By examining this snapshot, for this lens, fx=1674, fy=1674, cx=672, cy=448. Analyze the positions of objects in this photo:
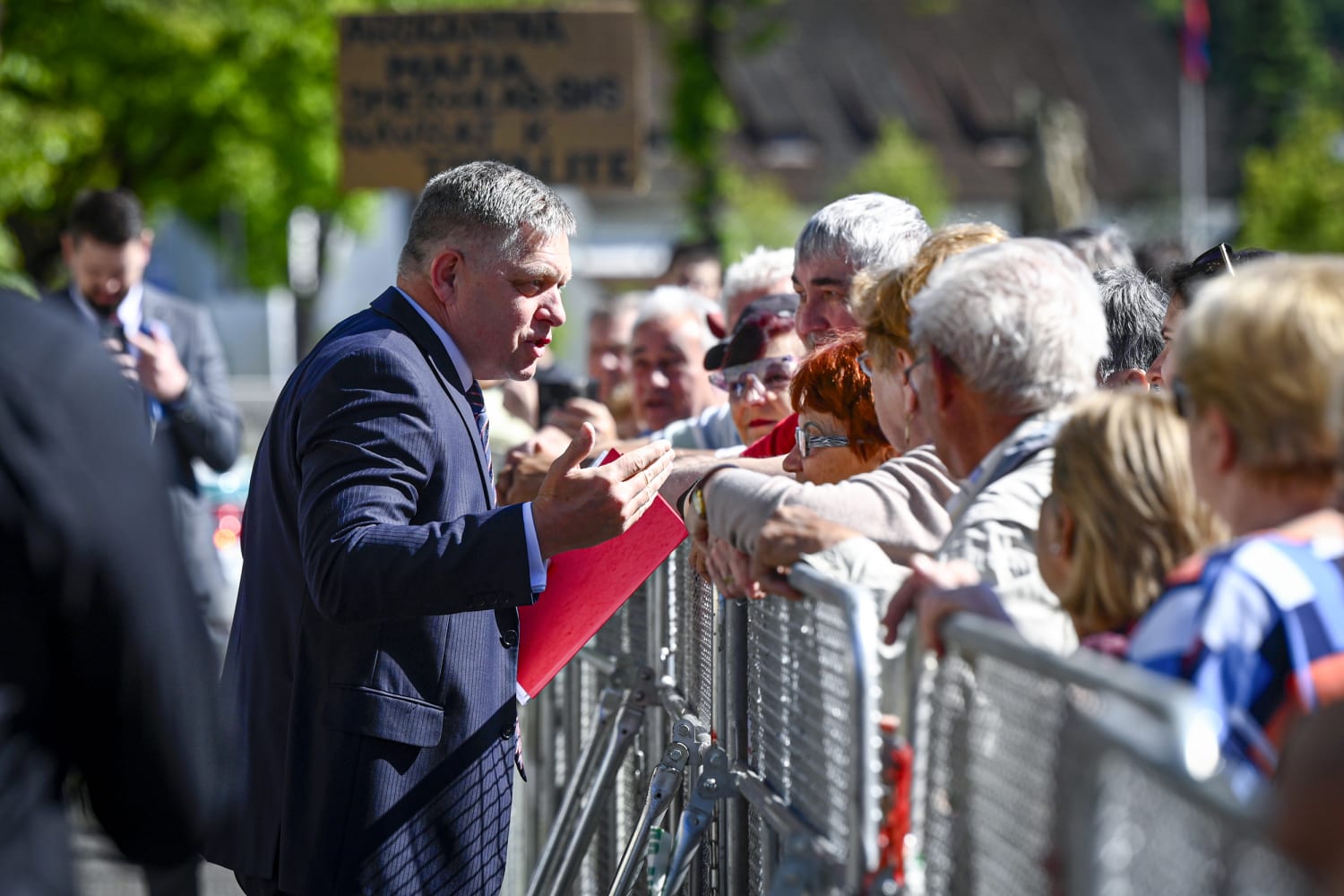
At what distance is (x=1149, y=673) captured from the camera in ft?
6.10

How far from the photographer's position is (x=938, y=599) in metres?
2.13

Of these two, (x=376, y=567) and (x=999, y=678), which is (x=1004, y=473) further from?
(x=376, y=567)

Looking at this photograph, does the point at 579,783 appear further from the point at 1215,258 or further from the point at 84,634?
the point at 84,634

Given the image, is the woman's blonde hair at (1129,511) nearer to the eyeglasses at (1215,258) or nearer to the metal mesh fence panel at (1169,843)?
the metal mesh fence panel at (1169,843)

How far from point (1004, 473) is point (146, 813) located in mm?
1289

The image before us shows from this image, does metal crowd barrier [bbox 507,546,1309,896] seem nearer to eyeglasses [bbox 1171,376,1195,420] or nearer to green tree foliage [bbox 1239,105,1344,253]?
eyeglasses [bbox 1171,376,1195,420]

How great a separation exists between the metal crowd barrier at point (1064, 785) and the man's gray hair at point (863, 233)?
2007 mm

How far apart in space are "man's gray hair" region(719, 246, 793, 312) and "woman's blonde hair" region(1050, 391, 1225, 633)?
126 inches

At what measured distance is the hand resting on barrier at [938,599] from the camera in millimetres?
2113

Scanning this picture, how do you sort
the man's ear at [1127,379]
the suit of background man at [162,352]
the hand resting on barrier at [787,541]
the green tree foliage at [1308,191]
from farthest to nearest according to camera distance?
1. the green tree foliage at [1308,191]
2. the suit of background man at [162,352]
3. the man's ear at [1127,379]
4. the hand resting on barrier at [787,541]

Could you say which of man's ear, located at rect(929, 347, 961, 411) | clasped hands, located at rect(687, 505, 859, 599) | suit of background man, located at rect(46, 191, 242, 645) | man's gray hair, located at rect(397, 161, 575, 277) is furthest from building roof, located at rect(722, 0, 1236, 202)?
man's ear, located at rect(929, 347, 961, 411)

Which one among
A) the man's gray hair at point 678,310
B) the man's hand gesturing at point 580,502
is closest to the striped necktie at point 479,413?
the man's hand gesturing at point 580,502

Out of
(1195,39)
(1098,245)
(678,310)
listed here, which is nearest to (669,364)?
(678,310)

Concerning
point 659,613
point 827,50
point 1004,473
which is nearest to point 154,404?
point 659,613
